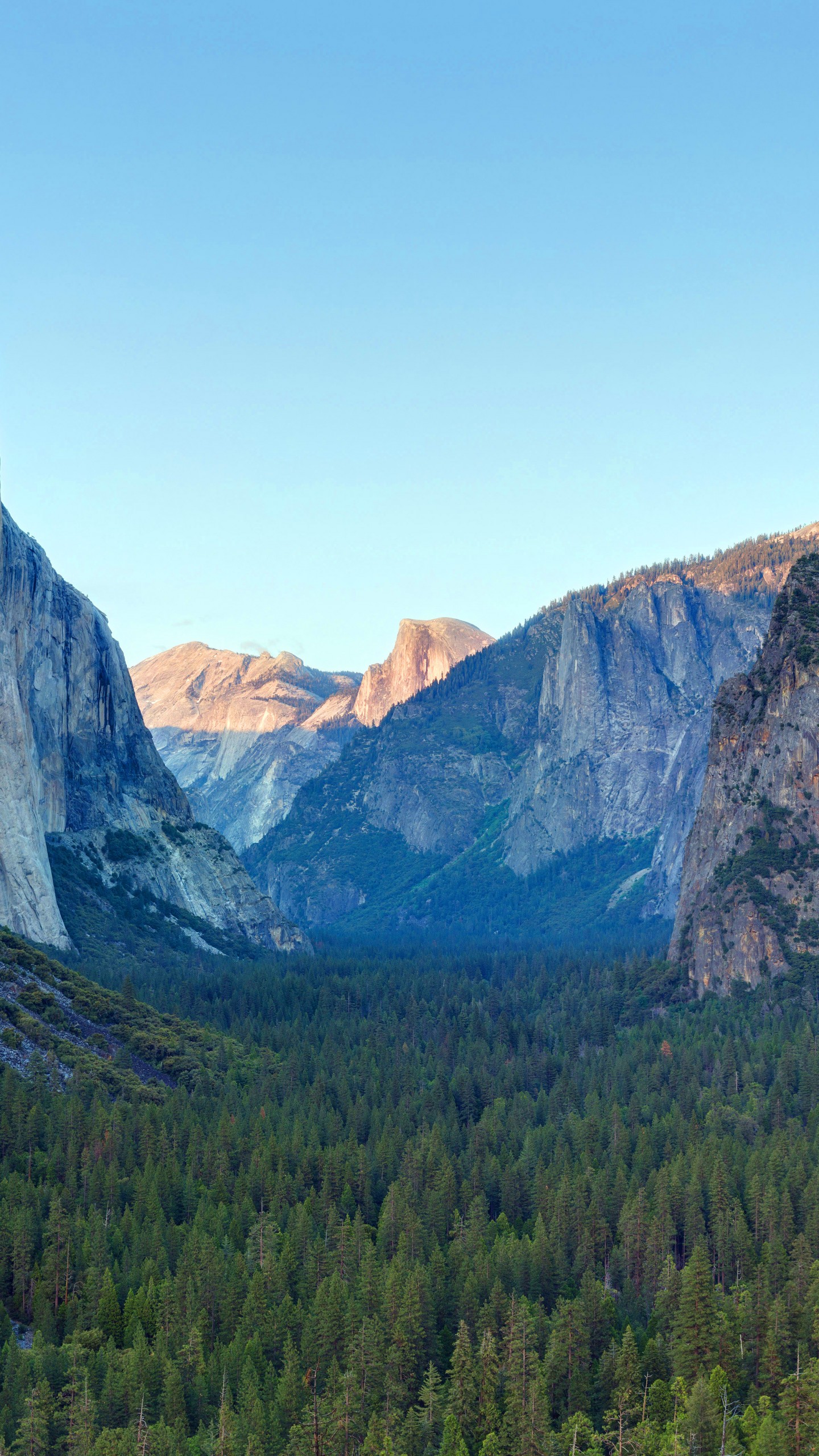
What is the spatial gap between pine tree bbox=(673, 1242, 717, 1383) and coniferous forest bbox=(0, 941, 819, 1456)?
0.50ft

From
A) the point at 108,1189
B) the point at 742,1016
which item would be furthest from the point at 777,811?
the point at 108,1189

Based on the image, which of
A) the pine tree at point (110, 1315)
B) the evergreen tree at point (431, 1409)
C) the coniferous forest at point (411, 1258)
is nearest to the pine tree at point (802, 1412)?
the coniferous forest at point (411, 1258)

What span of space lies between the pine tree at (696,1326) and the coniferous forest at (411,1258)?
0.50 feet

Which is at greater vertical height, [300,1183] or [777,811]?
[777,811]

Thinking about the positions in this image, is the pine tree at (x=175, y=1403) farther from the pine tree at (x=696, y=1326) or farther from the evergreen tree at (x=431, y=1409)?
the pine tree at (x=696, y=1326)

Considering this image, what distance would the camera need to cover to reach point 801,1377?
7575cm

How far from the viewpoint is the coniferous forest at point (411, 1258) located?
73750mm

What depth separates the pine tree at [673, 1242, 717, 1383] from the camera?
79.9 m

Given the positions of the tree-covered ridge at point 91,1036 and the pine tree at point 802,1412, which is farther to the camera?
the tree-covered ridge at point 91,1036

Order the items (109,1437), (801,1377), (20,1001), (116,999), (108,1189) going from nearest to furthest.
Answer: (109,1437), (801,1377), (108,1189), (20,1001), (116,999)

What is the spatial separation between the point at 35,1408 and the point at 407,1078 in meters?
72.8

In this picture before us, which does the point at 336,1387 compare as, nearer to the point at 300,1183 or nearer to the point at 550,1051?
the point at 300,1183

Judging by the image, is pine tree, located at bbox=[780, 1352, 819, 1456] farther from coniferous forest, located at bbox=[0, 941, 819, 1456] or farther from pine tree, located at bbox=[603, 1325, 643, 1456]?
pine tree, located at bbox=[603, 1325, 643, 1456]

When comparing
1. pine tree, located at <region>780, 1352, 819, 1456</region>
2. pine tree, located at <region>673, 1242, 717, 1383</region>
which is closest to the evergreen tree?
pine tree, located at <region>673, 1242, 717, 1383</region>
